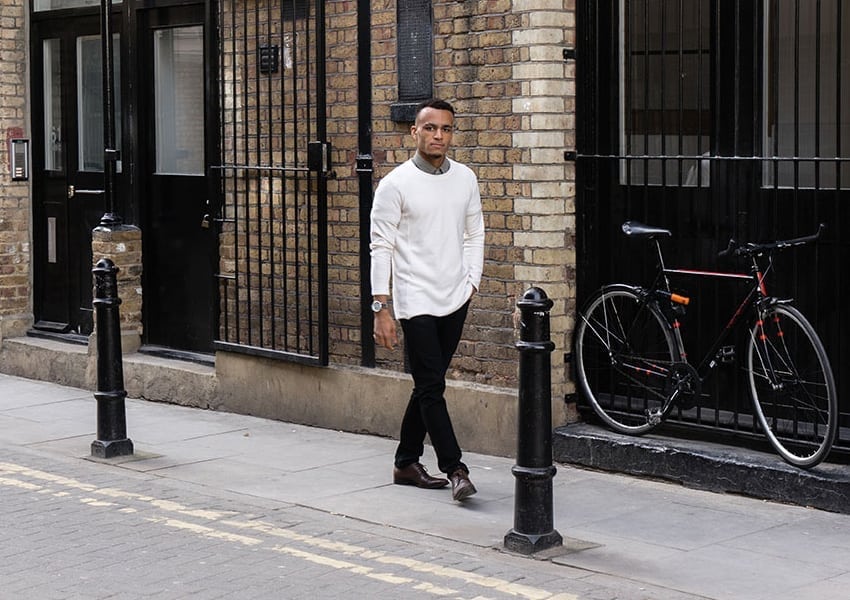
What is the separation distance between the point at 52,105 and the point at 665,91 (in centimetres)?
639

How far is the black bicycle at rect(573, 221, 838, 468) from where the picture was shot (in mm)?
7738

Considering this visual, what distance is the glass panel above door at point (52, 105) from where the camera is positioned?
13078 millimetres

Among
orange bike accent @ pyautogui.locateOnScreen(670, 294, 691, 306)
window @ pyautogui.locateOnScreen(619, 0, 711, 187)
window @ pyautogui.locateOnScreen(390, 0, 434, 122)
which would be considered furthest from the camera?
window @ pyautogui.locateOnScreen(390, 0, 434, 122)

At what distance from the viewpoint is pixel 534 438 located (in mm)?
6777

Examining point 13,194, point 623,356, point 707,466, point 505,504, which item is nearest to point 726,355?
point 707,466

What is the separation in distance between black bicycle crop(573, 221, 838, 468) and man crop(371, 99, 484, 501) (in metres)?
1.09

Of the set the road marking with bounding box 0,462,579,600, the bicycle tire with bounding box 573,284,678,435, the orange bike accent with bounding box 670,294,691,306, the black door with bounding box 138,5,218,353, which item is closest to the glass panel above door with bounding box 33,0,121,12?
Result: the black door with bounding box 138,5,218,353

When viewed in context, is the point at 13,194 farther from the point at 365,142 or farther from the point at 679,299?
the point at 679,299

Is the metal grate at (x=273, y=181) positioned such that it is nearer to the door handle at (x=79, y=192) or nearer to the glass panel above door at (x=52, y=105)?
the door handle at (x=79, y=192)

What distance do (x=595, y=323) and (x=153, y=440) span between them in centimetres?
295

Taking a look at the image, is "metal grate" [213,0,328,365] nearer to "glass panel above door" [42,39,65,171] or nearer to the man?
the man

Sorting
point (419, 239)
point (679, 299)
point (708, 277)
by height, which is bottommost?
point (679, 299)

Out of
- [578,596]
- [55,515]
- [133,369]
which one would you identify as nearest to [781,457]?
[578,596]

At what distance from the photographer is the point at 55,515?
7.71 m
